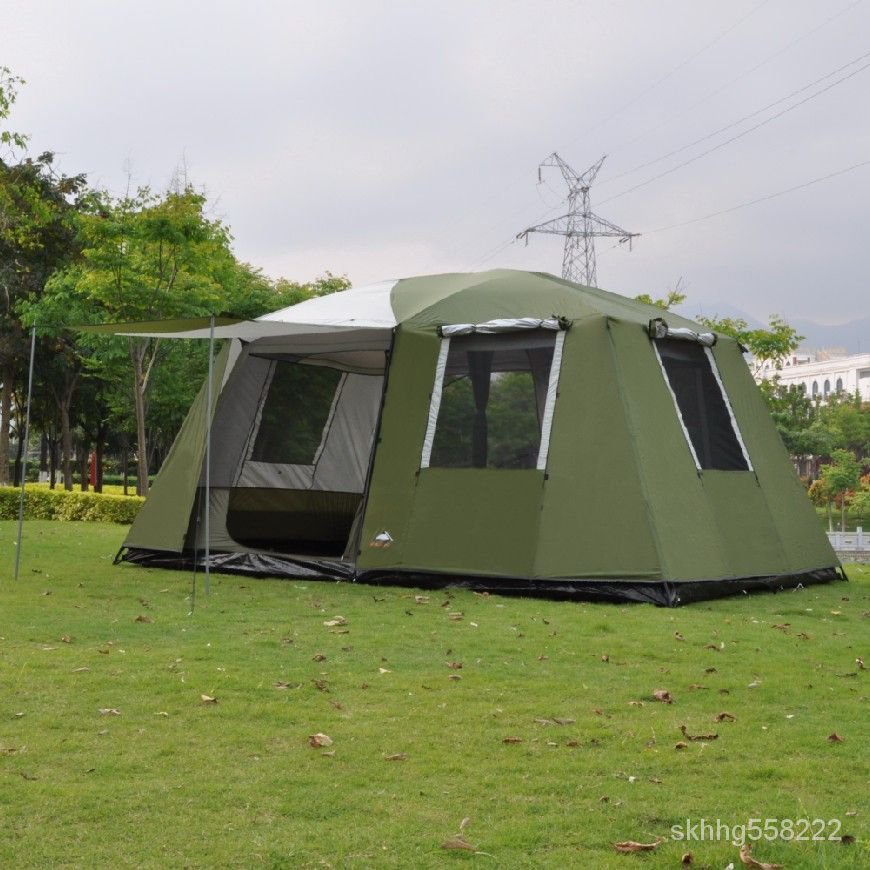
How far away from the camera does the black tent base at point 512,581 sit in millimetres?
8625

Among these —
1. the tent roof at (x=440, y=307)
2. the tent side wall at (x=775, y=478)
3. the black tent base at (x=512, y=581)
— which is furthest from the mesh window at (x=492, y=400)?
the tent side wall at (x=775, y=478)

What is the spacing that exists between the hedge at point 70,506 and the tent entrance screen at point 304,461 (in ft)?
22.9

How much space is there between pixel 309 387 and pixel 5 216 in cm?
551

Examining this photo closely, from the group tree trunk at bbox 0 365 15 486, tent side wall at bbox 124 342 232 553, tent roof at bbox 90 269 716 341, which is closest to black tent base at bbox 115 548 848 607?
tent side wall at bbox 124 342 232 553

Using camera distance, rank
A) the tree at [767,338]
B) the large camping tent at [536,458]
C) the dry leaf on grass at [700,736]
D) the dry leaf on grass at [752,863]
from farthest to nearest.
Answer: the tree at [767,338], the large camping tent at [536,458], the dry leaf on grass at [700,736], the dry leaf on grass at [752,863]

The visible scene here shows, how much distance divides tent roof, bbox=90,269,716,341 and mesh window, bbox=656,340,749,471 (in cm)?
41

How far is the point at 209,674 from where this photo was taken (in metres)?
5.57

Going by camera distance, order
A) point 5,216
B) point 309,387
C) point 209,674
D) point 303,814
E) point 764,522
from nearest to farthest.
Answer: point 303,814, point 209,674, point 764,522, point 309,387, point 5,216

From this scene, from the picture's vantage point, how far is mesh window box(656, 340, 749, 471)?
966 centimetres

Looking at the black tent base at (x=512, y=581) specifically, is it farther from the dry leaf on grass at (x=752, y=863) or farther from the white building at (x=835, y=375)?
the white building at (x=835, y=375)

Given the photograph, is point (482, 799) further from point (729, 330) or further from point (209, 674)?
point (729, 330)

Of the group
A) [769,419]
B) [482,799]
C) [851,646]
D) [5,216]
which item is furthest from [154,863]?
[5,216]

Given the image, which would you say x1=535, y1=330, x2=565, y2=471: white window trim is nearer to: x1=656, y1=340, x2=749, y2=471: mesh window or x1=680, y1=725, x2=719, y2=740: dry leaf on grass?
x1=656, y1=340, x2=749, y2=471: mesh window

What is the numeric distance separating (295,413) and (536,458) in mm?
3550
